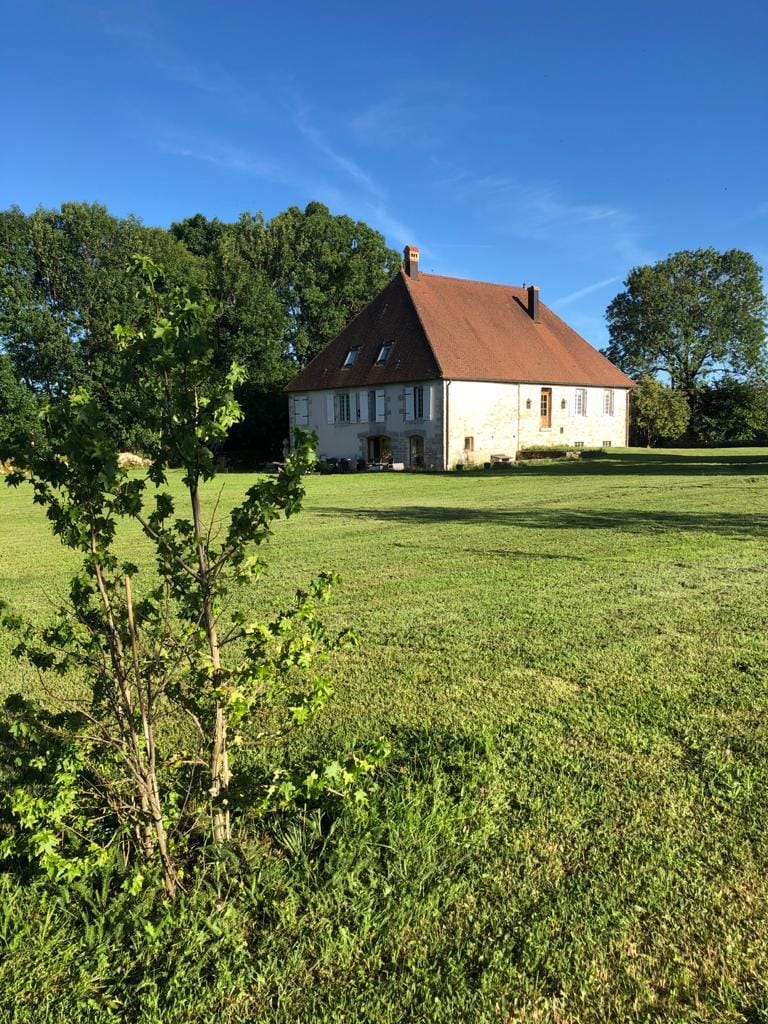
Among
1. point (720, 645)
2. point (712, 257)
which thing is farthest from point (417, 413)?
point (712, 257)

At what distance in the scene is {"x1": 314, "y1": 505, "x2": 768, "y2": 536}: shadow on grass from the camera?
1047cm

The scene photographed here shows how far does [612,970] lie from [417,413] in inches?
1242

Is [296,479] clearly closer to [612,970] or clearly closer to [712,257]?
[612,970]

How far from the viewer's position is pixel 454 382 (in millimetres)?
32125

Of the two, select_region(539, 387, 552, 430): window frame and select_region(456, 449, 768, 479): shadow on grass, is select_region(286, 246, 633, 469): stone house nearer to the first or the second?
select_region(539, 387, 552, 430): window frame

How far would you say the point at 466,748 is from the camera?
11.2 feet

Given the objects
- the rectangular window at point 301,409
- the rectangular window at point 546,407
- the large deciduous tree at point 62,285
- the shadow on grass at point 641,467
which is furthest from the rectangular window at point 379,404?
the large deciduous tree at point 62,285

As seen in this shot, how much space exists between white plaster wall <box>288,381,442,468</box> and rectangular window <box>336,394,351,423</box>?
0.72 feet

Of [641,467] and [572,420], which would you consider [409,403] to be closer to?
[572,420]

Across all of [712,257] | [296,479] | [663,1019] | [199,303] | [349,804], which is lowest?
[663,1019]

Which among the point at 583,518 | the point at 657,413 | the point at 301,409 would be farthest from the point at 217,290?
the point at 583,518

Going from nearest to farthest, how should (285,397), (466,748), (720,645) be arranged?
(466,748) < (720,645) < (285,397)

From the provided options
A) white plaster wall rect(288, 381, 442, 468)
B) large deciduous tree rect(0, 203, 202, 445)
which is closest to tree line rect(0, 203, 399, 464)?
large deciduous tree rect(0, 203, 202, 445)

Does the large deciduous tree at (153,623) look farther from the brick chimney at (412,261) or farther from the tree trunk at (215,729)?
the brick chimney at (412,261)
